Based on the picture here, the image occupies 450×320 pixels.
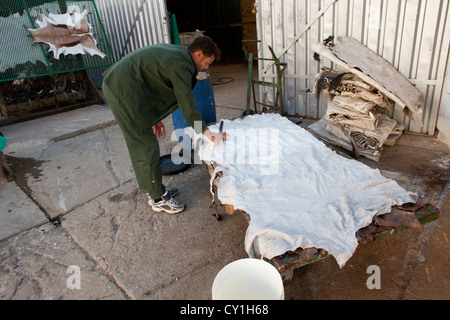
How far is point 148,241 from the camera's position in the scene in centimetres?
261

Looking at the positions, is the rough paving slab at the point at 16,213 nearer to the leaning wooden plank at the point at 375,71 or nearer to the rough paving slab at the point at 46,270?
the rough paving slab at the point at 46,270

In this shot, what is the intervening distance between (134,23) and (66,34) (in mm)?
1692

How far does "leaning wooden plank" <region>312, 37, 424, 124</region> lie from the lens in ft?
11.2

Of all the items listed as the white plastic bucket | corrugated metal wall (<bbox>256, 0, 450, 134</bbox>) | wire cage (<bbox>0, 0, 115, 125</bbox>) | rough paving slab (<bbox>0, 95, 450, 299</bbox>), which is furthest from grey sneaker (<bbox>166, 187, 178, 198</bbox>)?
wire cage (<bbox>0, 0, 115, 125</bbox>)

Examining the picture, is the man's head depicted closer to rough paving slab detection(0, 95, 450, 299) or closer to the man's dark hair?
the man's dark hair

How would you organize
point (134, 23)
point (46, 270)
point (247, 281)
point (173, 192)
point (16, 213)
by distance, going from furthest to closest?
point (134, 23) < point (173, 192) < point (16, 213) < point (46, 270) < point (247, 281)

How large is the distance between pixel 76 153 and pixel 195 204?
98.0 inches

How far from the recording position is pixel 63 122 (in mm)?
5805

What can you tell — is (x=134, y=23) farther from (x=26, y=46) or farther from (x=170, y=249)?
(x=170, y=249)

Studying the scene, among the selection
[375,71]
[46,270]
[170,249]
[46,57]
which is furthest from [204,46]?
[46,57]

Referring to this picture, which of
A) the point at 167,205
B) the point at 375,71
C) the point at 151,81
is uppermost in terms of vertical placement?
the point at 151,81

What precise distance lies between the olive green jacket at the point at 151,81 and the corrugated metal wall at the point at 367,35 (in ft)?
8.65
